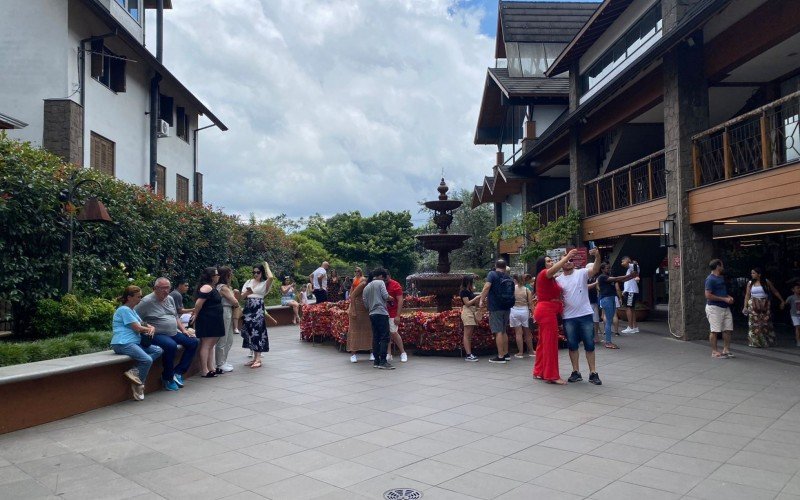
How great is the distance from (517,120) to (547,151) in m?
4.89

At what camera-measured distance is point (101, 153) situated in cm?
1752

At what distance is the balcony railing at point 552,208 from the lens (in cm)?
2162

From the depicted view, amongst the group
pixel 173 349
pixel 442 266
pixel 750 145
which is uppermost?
pixel 750 145

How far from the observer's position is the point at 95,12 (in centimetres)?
1633

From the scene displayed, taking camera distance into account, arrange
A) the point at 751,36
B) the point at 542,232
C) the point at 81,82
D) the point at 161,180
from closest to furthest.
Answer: the point at 751,36
the point at 81,82
the point at 542,232
the point at 161,180

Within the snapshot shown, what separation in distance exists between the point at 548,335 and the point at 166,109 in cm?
1905

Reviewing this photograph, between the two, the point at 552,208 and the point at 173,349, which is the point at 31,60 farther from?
the point at 552,208

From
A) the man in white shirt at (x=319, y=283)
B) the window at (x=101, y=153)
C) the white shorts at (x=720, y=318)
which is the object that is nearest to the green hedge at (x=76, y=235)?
the window at (x=101, y=153)

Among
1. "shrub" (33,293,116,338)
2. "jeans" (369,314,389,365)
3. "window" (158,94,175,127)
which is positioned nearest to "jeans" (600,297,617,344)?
"jeans" (369,314,389,365)

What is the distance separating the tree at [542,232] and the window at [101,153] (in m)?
13.4

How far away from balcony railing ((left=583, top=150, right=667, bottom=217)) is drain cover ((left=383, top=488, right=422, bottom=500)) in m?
12.4

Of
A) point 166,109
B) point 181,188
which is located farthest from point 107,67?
point 181,188

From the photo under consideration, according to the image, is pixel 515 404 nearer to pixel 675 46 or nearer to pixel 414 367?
pixel 414 367

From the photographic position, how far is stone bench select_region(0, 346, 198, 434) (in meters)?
6.33
